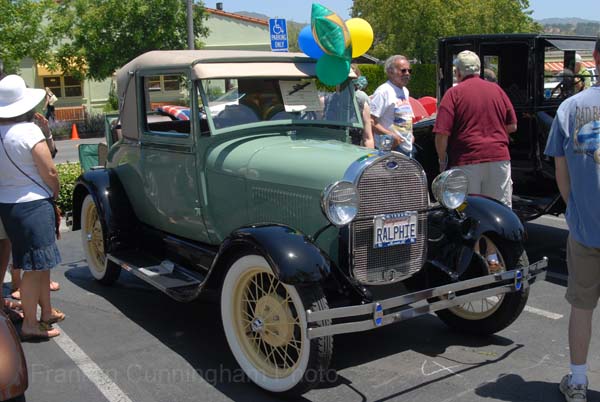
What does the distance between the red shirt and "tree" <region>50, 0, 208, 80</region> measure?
19.1 metres

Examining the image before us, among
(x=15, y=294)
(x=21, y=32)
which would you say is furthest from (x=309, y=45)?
(x=21, y=32)

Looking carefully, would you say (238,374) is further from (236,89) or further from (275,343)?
(236,89)

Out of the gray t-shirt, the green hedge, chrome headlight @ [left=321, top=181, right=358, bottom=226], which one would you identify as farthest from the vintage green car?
the green hedge

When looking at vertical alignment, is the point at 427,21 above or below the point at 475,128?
above

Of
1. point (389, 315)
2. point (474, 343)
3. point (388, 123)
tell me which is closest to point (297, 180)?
point (389, 315)

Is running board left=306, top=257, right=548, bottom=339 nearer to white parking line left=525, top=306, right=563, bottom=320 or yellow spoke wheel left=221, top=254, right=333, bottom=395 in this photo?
yellow spoke wheel left=221, top=254, right=333, bottom=395

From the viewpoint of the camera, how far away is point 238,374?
148 inches

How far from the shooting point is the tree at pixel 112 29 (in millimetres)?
22125

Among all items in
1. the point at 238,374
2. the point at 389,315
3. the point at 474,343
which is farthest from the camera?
the point at 474,343

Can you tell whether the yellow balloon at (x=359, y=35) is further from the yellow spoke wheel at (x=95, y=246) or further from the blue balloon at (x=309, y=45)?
the yellow spoke wheel at (x=95, y=246)

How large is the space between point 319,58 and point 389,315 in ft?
7.40

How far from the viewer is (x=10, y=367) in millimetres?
2598

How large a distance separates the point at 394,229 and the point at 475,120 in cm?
165

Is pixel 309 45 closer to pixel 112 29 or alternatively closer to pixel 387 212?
pixel 387 212
